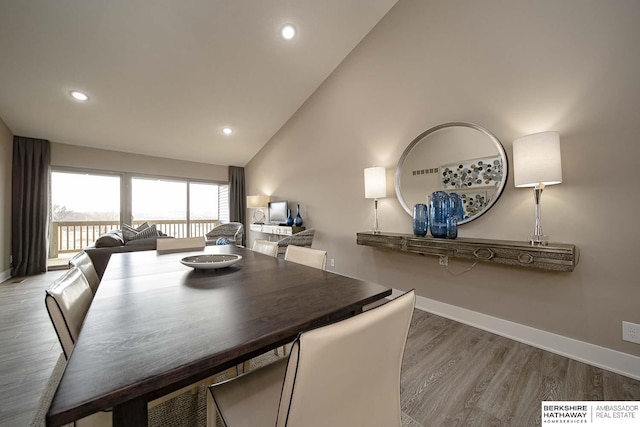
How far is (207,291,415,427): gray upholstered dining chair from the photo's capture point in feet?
1.67

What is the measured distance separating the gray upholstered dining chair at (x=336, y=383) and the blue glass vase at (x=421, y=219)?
6.11 ft

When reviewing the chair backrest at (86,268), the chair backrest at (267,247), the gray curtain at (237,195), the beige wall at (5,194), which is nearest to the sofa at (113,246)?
the chair backrest at (86,268)

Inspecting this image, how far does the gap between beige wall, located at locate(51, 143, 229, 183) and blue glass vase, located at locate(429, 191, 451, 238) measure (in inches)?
202

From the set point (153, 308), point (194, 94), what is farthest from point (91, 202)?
point (153, 308)

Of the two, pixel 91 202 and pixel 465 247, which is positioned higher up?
pixel 91 202

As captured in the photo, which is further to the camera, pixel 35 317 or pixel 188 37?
pixel 188 37

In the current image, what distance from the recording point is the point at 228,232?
5340 millimetres

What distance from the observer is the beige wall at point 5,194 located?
3.57 metres

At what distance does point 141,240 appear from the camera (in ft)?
9.93

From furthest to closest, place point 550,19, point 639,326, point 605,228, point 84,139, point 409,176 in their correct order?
point 84,139 < point 409,176 < point 550,19 < point 605,228 < point 639,326

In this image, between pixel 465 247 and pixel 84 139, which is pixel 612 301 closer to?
pixel 465 247

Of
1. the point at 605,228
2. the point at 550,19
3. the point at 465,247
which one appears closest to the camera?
the point at 605,228

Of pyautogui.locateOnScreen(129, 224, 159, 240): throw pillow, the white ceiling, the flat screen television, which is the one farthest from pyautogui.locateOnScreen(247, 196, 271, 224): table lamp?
pyautogui.locateOnScreen(129, 224, 159, 240): throw pillow

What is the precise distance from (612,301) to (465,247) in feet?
2.99
